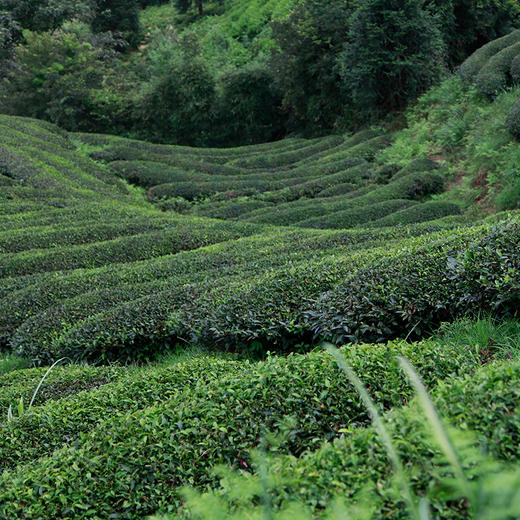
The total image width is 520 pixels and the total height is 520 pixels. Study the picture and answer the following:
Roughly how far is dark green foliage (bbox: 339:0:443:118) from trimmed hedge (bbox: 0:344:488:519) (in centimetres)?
2026

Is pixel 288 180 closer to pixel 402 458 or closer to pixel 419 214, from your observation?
pixel 419 214

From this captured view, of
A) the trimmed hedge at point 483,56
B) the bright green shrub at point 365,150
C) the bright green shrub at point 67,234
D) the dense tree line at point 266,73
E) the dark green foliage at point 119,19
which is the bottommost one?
the bright green shrub at point 67,234

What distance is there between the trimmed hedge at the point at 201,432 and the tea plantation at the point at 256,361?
1 cm

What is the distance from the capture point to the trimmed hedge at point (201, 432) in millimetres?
2984

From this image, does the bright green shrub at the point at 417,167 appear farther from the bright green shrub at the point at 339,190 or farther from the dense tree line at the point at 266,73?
the dense tree line at the point at 266,73

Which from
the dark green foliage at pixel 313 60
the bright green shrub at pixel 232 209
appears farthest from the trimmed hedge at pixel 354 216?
the dark green foliage at pixel 313 60

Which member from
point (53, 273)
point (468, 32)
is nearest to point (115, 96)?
point (468, 32)

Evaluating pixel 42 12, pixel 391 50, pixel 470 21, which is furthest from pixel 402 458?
pixel 42 12

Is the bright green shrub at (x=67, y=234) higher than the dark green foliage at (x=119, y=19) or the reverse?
the reverse

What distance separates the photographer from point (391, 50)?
2216 cm

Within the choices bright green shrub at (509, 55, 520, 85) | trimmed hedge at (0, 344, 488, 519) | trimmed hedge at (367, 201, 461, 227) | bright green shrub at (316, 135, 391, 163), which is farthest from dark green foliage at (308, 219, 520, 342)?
bright green shrub at (316, 135, 391, 163)

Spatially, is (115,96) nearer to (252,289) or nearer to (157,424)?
(252,289)

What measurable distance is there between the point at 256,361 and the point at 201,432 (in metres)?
2.40

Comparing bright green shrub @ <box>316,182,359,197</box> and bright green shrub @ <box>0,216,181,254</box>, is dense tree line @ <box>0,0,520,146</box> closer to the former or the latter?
bright green shrub @ <box>316,182,359,197</box>
